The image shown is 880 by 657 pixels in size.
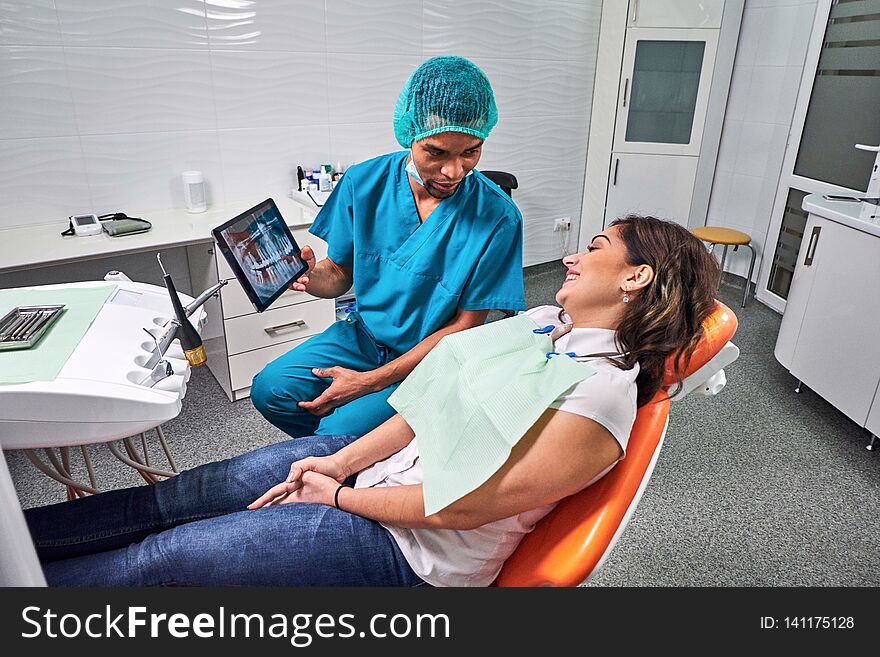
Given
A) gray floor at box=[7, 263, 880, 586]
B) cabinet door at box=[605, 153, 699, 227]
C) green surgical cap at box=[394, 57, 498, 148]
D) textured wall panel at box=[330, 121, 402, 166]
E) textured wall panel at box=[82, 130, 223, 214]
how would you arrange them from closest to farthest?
green surgical cap at box=[394, 57, 498, 148] < gray floor at box=[7, 263, 880, 586] < textured wall panel at box=[82, 130, 223, 214] < textured wall panel at box=[330, 121, 402, 166] < cabinet door at box=[605, 153, 699, 227]

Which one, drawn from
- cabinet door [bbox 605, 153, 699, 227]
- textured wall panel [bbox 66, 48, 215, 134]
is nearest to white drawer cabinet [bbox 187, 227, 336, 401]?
textured wall panel [bbox 66, 48, 215, 134]

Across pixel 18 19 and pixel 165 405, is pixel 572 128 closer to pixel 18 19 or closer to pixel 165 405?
pixel 18 19

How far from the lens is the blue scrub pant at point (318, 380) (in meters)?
1.51

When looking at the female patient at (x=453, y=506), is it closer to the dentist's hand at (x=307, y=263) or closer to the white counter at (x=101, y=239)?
the dentist's hand at (x=307, y=263)

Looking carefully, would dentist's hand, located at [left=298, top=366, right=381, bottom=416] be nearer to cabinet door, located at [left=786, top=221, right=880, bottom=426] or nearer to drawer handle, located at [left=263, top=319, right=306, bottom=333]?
drawer handle, located at [left=263, top=319, right=306, bottom=333]

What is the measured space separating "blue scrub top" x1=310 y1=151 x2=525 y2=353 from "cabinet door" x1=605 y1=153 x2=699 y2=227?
2.61 m

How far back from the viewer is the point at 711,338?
109cm

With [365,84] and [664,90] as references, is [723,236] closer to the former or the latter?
[664,90]

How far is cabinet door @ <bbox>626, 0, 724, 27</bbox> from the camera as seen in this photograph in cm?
350

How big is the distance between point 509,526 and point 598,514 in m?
0.15

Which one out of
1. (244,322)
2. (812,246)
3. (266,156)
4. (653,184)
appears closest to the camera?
(244,322)

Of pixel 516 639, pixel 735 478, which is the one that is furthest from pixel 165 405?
pixel 735 478

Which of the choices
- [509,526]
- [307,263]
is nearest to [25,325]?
[307,263]

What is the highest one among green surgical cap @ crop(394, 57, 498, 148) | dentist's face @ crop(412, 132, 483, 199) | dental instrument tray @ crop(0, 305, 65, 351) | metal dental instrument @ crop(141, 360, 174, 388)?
green surgical cap @ crop(394, 57, 498, 148)
